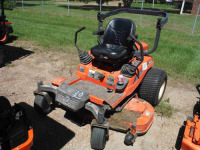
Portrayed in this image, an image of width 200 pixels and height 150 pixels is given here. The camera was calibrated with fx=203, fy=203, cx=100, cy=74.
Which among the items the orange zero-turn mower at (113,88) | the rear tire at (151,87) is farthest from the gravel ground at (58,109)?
the rear tire at (151,87)

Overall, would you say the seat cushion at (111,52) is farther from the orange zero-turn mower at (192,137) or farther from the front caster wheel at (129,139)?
the orange zero-turn mower at (192,137)

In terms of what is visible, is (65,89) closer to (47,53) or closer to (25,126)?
(25,126)

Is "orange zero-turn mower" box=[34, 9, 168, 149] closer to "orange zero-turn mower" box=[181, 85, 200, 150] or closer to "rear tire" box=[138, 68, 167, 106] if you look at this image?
"rear tire" box=[138, 68, 167, 106]

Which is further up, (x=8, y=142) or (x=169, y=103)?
(x=8, y=142)

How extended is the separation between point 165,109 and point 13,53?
5.47 meters

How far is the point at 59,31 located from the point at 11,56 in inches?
153

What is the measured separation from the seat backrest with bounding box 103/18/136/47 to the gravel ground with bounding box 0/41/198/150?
1.67 m

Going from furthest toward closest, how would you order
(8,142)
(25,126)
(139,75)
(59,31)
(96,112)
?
(59,31)
(139,75)
(96,112)
(25,126)
(8,142)

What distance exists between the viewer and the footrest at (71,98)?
3121 millimetres

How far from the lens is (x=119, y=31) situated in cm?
403

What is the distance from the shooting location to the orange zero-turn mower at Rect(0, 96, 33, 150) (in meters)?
2.22

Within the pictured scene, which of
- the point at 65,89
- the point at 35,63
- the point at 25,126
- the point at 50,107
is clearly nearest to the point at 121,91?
the point at 65,89

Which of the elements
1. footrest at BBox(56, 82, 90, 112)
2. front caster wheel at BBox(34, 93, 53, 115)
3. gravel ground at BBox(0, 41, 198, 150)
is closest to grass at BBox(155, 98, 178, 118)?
gravel ground at BBox(0, 41, 198, 150)

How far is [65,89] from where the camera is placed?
3.32 meters
